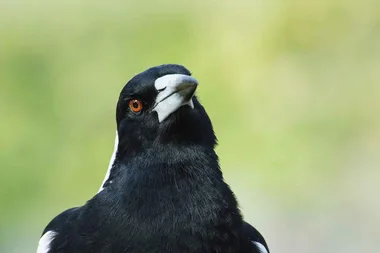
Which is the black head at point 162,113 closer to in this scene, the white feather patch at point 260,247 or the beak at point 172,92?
the beak at point 172,92

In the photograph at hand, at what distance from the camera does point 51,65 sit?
17.5ft

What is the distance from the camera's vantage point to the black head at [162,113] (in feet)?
7.57

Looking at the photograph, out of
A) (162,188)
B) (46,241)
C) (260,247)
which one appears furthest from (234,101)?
(162,188)

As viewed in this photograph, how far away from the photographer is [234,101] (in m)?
5.18

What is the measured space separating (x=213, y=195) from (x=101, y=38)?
10.9 feet

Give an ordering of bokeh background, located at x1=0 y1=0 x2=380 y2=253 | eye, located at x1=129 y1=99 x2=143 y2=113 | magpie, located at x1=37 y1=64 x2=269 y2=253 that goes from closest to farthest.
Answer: magpie, located at x1=37 y1=64 x2=269 y2=253
eye, located at x1=129 y1=99 x2=143 y2=113
bokeh background, located at x1=0 y1=0 x2=380 y2=253

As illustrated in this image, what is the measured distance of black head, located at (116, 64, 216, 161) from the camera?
2.31 m

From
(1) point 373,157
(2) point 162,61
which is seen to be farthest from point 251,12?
(1) point 373,157

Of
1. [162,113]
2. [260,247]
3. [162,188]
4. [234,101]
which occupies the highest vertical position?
[162,113]

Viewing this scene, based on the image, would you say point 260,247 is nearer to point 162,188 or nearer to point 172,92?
point 162,188

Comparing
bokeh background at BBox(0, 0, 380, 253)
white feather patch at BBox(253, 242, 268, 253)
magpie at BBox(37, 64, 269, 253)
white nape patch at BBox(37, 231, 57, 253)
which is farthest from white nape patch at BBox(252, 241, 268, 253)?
bokeh background at BBox(0, 0, 380, 253)

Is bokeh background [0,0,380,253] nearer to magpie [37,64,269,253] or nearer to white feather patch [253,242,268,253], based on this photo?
white feather patch [253,242,268,253]

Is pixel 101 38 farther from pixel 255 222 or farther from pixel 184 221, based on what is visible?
pixel 184 221

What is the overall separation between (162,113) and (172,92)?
7 centimetres
